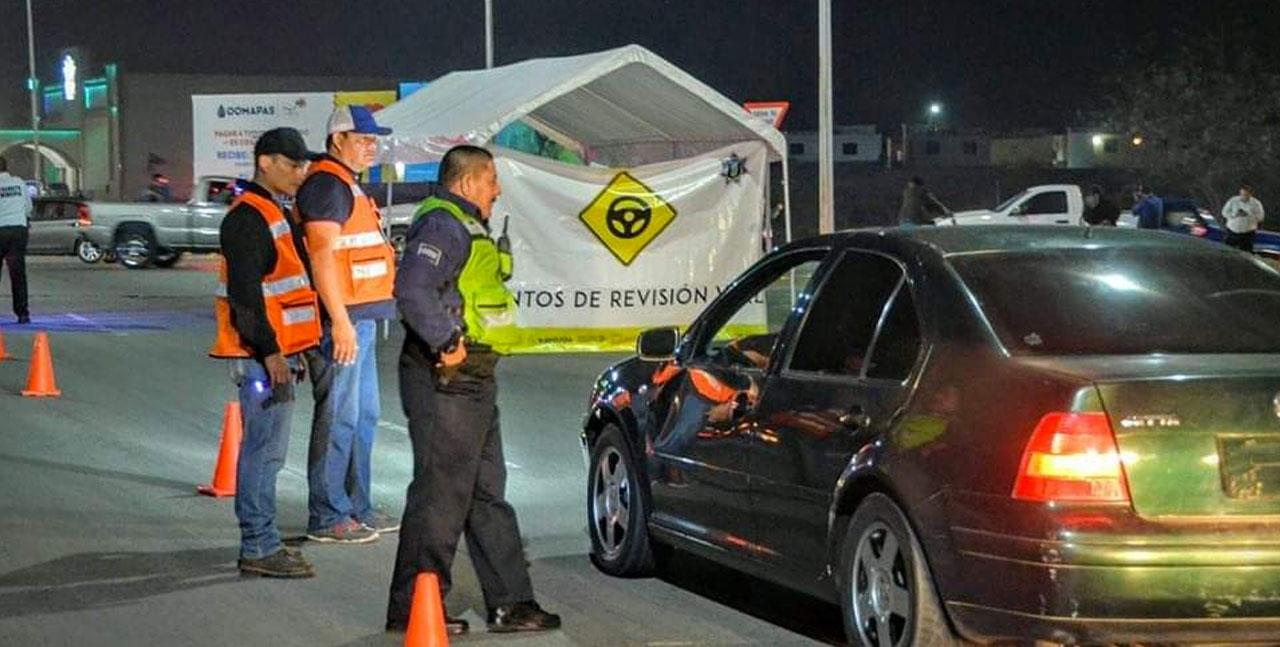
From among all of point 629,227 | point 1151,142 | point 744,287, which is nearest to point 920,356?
point 744,287

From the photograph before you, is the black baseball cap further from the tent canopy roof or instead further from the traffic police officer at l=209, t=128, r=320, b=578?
the tent canopy roof

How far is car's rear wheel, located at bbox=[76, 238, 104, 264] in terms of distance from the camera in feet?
120

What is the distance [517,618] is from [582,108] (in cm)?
1380

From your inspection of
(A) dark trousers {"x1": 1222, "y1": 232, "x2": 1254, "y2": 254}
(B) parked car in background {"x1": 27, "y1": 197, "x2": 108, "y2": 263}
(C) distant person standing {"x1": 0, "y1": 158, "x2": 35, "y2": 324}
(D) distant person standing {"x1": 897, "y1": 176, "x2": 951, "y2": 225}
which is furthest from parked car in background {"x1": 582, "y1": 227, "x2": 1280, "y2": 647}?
(B) parked car in background {"x1": 27, "y1": 197, "x2": 108, "y2": 263}

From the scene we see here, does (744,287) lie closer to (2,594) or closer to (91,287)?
(2,594)

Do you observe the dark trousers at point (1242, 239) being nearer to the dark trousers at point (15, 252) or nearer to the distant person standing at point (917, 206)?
the distant person standing at point (917, 206)

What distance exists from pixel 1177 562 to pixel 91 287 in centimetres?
2575

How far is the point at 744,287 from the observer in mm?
8055

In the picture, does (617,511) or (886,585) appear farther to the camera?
(617,511)

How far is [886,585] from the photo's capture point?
20.9 feet

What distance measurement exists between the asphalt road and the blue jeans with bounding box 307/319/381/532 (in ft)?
0.91

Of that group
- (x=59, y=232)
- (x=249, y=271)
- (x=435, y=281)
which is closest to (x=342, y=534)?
(x=249, y=271)

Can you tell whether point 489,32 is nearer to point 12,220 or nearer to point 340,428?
point 12,220

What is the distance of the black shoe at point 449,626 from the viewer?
718cm
